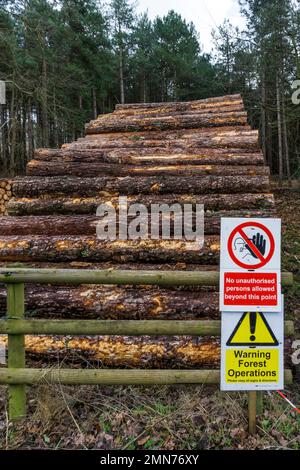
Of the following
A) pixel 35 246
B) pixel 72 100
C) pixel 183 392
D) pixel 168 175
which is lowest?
pixel 183 392

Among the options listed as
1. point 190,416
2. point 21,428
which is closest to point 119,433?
point 190,416

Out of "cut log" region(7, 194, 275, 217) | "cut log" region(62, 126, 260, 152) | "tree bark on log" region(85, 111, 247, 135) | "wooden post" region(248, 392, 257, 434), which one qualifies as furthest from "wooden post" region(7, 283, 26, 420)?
"tree bark on log" region(85, 111, 247, 135)

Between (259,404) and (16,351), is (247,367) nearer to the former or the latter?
(259,404)

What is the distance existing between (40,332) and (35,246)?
1857 millimetres

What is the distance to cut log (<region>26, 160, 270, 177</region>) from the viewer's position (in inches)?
217

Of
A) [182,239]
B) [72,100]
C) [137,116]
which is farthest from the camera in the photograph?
[72,100]

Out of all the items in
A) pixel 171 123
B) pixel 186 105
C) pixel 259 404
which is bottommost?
pixel 259 404

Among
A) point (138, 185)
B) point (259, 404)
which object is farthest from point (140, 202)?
point (259, 404)

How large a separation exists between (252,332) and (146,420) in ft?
3.72

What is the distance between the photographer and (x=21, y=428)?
2.66m

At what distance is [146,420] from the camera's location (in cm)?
269

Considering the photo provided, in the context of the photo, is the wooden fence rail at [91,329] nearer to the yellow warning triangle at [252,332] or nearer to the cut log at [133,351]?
the yellow warning triangle at [252,332]

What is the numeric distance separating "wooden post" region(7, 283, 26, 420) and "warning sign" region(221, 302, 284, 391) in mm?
1636
